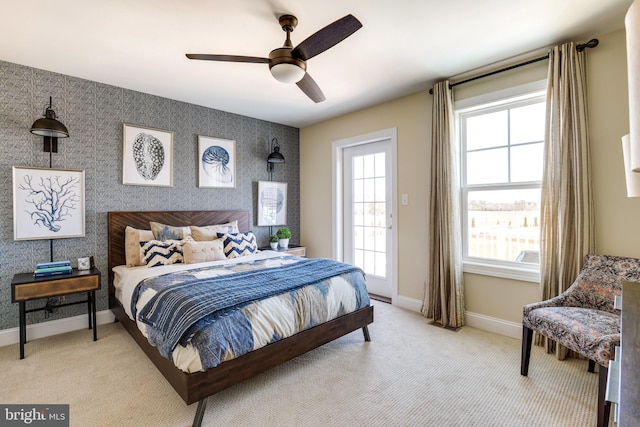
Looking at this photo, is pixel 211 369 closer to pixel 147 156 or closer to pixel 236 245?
pixel 236 245

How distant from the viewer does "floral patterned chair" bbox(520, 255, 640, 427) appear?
6.01 feet

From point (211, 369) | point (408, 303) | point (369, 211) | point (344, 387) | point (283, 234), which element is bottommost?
point (344, 387)

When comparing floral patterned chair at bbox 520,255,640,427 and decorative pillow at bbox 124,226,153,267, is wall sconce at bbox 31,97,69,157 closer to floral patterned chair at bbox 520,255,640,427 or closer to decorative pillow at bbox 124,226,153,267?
decorative pillow at bbox 124,226,153,267

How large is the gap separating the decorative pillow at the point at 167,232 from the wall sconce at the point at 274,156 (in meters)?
1.61

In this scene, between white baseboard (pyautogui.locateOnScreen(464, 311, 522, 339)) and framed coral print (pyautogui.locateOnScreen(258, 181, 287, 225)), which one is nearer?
white baseboard (pyautogui.locateOnScreen(464, 311, 522, 339))

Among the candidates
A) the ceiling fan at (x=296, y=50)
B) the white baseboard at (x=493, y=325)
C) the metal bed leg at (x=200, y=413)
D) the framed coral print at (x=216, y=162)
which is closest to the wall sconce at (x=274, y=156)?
the framed coral print at (x=216, y=162)

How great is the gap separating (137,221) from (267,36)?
2.45m

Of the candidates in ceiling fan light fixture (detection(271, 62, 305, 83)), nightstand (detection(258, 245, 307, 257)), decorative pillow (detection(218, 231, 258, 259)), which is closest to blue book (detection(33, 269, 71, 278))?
decorative pillow (detection(218, 231, 258, 259))

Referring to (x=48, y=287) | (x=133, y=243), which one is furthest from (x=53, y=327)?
(x=133, y=243)

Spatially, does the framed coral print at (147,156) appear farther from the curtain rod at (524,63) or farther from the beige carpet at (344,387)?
the curtain rod at (524,63)

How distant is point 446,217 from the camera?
320 cm

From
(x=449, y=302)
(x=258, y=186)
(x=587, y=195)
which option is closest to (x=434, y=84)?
(x=587, y=195)

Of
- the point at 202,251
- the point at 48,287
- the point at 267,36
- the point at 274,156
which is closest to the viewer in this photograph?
the point at 267,36

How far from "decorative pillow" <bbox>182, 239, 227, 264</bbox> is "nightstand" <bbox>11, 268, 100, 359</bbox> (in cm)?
80
